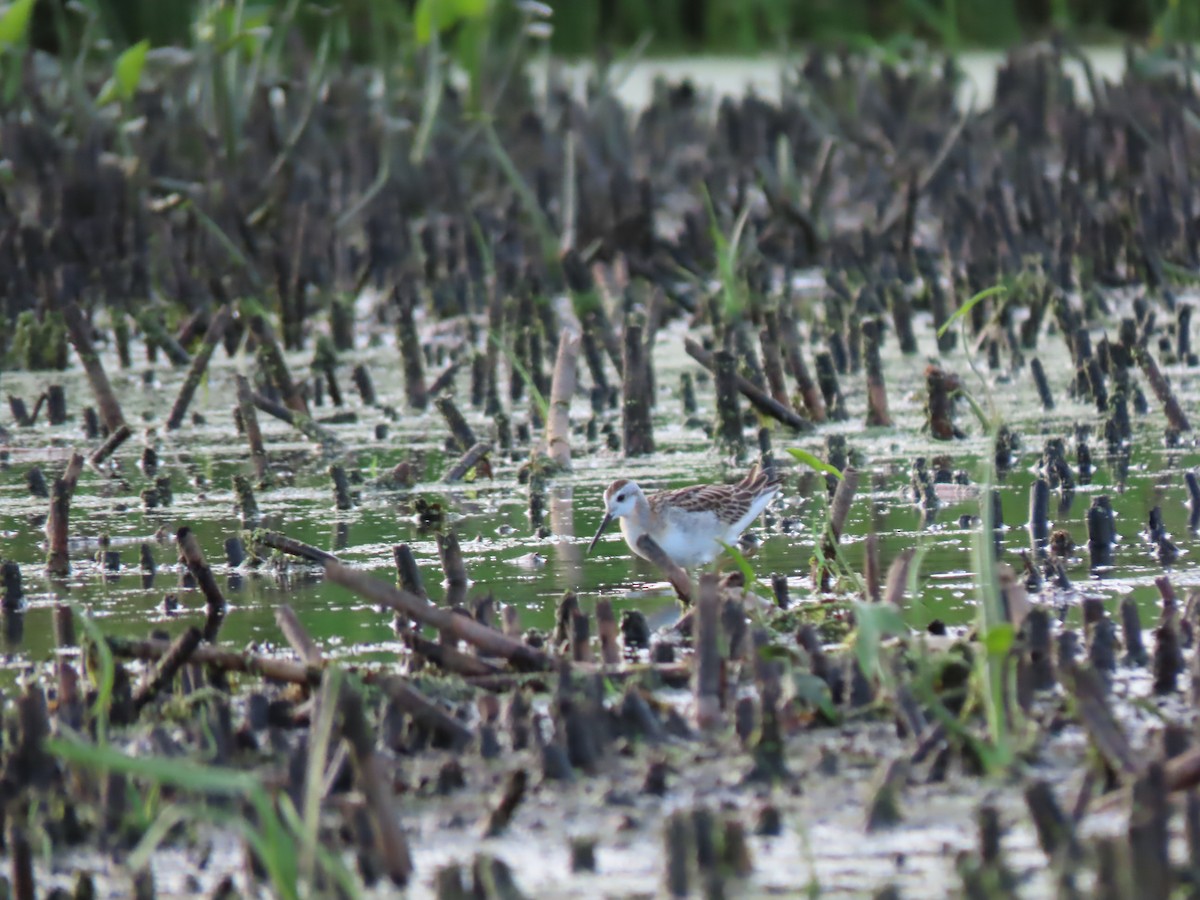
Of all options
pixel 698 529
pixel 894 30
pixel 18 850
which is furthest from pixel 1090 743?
pixel 894 30

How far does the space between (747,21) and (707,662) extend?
15318 mm

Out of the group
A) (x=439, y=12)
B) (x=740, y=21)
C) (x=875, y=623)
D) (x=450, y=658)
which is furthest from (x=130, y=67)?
(x=740, y=21)

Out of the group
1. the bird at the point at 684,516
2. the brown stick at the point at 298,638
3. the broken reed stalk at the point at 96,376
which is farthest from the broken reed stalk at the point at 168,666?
the broken reed stalk at the point at 96,376

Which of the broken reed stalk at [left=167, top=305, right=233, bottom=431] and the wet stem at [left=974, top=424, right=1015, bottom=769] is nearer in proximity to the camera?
the wet stem at [left=974, top=424, right=1015, bottom=769]

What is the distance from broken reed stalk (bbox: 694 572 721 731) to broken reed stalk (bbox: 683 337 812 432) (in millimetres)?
3402

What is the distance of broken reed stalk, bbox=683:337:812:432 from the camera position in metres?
7.62

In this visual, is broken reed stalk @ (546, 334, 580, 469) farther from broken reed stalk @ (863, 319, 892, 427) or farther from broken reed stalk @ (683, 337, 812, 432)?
broken reed stalk @ (863, 319, 892, 427)

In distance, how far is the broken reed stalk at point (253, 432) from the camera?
7.46m

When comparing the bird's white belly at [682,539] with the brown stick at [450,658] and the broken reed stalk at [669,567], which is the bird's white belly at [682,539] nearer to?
the broken reed stalk at [669,567]

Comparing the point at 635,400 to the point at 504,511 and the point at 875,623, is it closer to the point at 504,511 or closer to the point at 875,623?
the point at 504,511

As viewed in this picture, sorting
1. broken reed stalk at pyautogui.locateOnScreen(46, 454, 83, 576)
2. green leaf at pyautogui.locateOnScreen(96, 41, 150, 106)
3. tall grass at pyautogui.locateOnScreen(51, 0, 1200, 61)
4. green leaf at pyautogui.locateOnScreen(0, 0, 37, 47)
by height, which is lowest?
broken reed stalk at pyautogui.locateOnScreen(46, 454, 83, 576)

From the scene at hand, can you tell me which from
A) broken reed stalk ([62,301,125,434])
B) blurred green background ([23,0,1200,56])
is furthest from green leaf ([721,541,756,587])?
blurred green background ([23,0,1200,56])

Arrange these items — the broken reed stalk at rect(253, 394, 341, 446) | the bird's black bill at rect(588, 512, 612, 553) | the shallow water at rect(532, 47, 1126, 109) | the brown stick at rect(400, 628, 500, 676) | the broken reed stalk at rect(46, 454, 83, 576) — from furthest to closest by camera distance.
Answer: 1. the shallow water at rect(532, 47, 1126, 109)
2. the broken reed stalk at rect(253, 394, 341, 446)
3. the bird's black bill at rect(588, 512, 612, 553)
4. the broken reed stalk at rect(46, 454, 83, 576)
5. the brown stick at rect(400, 628, 500, 676)

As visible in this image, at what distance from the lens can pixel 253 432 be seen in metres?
7.56
